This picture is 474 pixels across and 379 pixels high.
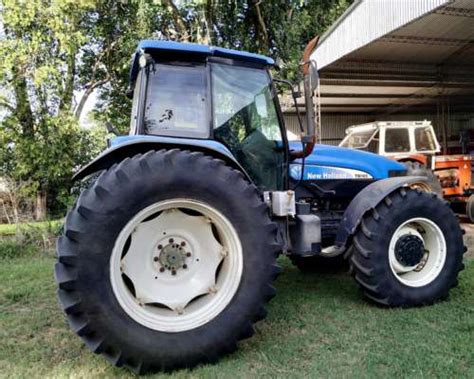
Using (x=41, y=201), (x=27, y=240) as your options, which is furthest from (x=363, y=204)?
(x=41, y=201)

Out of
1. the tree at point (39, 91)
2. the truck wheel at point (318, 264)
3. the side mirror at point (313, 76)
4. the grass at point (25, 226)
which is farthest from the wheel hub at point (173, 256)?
the tree at point (39, 91)

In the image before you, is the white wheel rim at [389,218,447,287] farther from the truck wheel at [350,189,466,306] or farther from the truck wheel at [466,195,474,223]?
the truck wheel at [466,195,474,223]

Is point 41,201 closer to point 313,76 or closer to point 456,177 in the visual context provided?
point 456,177

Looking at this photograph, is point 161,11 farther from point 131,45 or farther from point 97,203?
point 97,203

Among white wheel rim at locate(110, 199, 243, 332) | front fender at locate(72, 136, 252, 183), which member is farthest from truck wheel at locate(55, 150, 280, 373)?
front fender at locate(72, 136, 252, 183)

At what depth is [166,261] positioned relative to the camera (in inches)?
121

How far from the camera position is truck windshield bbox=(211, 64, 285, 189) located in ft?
11.8

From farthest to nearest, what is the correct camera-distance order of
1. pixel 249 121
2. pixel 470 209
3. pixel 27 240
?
pixel 470 209, pixel 27 240, pixel 249 121

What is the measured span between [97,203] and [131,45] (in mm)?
11023

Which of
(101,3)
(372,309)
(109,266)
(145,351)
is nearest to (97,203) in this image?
(109,266)

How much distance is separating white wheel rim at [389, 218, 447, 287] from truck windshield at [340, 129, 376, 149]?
22.5 feet

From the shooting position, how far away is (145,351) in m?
2.71

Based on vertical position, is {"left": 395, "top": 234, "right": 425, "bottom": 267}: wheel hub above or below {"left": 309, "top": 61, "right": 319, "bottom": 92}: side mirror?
below

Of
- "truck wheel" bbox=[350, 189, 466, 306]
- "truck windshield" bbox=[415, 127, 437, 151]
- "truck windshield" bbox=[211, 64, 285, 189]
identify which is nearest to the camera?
"truck windshield" bbox=[211, 64, 285, 189]
